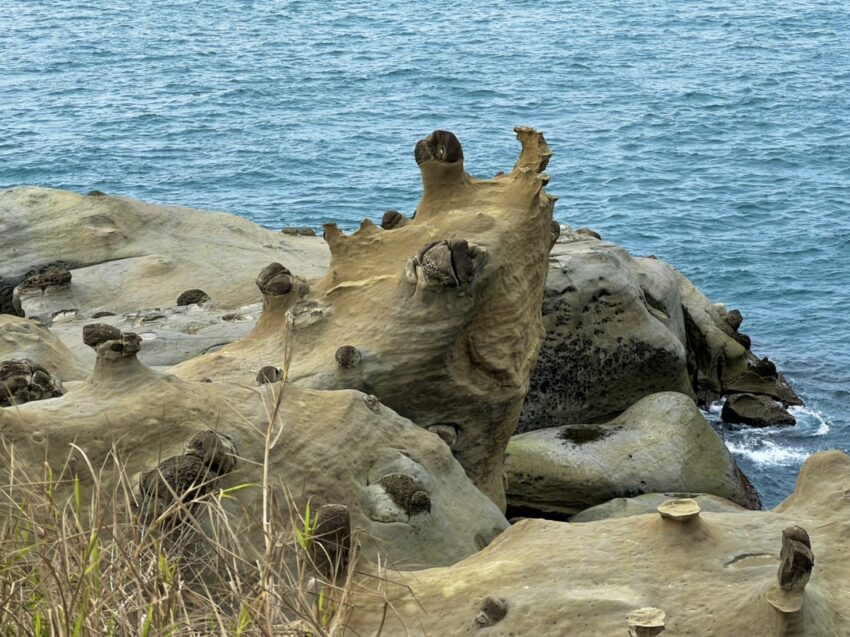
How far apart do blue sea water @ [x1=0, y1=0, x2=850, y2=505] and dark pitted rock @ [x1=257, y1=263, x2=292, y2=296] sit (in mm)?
8475

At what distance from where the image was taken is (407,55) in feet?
150

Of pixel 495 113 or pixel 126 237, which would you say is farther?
pixel 495 113

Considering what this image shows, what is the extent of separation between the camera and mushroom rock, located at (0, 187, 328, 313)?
15016mm

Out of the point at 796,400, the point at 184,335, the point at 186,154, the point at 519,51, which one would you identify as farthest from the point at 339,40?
the point at 184,335

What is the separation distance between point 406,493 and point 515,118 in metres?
30.0

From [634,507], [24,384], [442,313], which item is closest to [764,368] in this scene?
[634,507]

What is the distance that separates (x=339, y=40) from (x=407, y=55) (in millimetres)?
3550

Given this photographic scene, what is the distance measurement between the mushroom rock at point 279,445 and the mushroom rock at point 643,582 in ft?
3.52

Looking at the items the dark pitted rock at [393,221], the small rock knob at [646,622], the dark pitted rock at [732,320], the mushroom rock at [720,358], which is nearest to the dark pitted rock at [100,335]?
the dark pitted rock at [393,221]

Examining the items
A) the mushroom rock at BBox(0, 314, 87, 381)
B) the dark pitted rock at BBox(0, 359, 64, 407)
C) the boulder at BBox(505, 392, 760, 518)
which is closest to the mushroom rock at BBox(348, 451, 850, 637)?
the dark pitted rock at BBox(0, 359, 64, 407)

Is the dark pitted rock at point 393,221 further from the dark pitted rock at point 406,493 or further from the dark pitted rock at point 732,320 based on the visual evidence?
the dark pitted rock at point 732,320

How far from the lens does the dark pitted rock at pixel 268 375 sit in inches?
368

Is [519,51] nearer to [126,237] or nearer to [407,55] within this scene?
[407,55]

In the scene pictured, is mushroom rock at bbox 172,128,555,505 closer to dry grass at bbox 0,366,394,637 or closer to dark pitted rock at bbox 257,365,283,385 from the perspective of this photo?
dark pitted rock at bbox 257,365,283,385
